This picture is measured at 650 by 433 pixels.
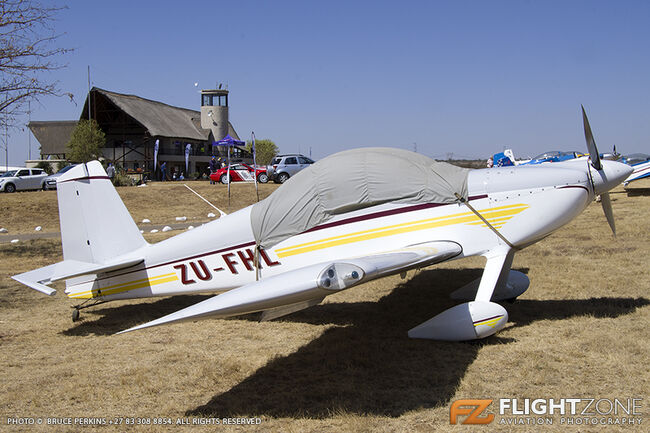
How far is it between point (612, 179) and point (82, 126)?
45867 millimetres

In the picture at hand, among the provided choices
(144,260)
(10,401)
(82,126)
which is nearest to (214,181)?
(82,126)

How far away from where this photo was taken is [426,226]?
6207 millimetres

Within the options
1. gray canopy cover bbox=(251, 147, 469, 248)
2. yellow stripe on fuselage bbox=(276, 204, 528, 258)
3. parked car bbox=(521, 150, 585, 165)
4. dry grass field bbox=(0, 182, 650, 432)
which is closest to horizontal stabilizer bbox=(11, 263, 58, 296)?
dry grass field bbox=(0, 182, 650, 432)

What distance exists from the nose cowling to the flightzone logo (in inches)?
119

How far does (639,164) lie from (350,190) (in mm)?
22141

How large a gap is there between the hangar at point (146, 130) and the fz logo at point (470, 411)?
44.6m

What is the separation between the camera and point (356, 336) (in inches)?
251

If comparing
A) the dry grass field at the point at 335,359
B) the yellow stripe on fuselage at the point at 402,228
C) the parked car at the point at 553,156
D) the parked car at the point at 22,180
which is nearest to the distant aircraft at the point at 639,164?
the parked car at the point at 553,156

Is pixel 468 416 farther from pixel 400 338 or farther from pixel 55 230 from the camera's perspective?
pixel 55 230

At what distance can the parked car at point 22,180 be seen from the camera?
3089 cm

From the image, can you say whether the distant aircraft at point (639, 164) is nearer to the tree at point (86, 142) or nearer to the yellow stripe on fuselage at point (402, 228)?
the yellow stripe on fuselage at point (402, 228)

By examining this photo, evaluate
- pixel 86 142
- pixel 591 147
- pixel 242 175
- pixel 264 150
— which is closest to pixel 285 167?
pixel 242 175

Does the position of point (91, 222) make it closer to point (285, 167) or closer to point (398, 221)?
point (398, 221)

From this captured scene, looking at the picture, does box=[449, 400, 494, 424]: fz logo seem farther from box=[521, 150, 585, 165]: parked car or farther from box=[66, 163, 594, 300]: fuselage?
box=[521, 150, 585, 165]: parked car
